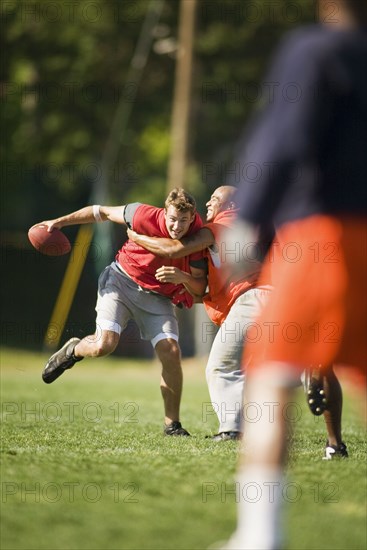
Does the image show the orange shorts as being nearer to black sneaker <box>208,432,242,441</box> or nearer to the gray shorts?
black sneaker <box>208,432,242,441</box>

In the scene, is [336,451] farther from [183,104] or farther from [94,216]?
[183,104]

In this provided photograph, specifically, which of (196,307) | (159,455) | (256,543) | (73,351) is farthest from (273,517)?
(196,307)

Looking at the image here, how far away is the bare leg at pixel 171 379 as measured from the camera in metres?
7.01

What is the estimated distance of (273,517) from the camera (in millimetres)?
2953

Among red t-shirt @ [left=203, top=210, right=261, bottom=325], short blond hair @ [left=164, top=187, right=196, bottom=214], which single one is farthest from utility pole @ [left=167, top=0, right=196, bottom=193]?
short blond hair @ [left=164, top=187, right=196, bottom=214]

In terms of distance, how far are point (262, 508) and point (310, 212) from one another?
0.88 m

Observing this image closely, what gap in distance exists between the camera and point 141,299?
7.17 meters

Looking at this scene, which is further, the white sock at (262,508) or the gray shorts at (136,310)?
the gray shorts at (136,310)

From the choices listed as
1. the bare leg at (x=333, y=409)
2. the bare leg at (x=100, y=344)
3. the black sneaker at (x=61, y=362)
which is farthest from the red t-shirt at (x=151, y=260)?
the bare leg at (x=333, y=409)

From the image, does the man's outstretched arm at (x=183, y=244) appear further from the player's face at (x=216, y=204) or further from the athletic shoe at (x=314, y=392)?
the athletic shoe at (x=314, y=392)

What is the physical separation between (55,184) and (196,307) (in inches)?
388

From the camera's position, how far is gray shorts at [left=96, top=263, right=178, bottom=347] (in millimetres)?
7148

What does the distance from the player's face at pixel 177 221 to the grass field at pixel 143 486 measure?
1348mm

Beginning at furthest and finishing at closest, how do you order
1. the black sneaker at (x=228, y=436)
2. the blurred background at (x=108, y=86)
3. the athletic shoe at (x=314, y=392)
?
the blurred background at (x=108, y=86) → the black sneaker at (x=228, y=436) → the athletic shoe at (x=314, y=392)
